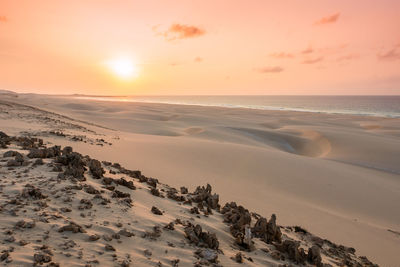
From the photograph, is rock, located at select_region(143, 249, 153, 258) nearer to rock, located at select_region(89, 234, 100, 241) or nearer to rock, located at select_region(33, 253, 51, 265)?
rock, located at select_region(89, 234, 100, 241)

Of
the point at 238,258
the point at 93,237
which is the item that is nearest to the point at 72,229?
the point at 93,237

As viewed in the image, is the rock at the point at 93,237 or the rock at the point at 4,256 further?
the rock at the point at 93,237

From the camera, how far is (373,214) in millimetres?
7707

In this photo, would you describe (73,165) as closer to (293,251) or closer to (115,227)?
(115,227)

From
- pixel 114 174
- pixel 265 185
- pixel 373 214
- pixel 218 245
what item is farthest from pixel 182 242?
pixel 373 214

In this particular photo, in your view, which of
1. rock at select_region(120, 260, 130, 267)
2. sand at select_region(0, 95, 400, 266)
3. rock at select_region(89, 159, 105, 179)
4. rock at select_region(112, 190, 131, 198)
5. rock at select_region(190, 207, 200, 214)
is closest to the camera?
rock at select_region(120, 260, 130, 267)

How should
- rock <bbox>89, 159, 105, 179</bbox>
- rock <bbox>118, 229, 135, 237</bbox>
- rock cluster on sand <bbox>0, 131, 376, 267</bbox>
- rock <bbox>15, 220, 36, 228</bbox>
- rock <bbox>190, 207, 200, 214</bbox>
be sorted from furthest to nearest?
rock <bbox>89, 159, 105, 179</bbox>, rock <bbox>190, 207, 200, 214</bbox>, rock <bbox>118, 229, 135, 237</bbox>, rock <bbox>15, 220, 36, 228</bbox>, rock cluster on sand <bbox>0, 131, 376, 267</bbox>

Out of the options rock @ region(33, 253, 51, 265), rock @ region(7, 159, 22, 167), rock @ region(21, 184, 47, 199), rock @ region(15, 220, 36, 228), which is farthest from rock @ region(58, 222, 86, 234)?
rock @ region(7, 159, 22, 167)

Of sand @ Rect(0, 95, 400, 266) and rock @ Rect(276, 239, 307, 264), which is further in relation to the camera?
sand @ Rect(0, 95, 400, 266)

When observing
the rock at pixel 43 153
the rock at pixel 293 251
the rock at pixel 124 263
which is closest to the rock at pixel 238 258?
the rock at pixel 293 251

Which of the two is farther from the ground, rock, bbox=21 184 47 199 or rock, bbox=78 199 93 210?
rock, bbox=21 184 47 199

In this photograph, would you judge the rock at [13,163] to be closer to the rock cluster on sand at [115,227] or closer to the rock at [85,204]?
the rock cluster on sand at [115,227]

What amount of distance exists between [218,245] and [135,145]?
360 inches

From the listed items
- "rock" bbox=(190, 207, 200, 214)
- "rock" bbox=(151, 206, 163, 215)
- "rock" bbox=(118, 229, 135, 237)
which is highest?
"rock" bbox=(118, 229, 135, 237)
